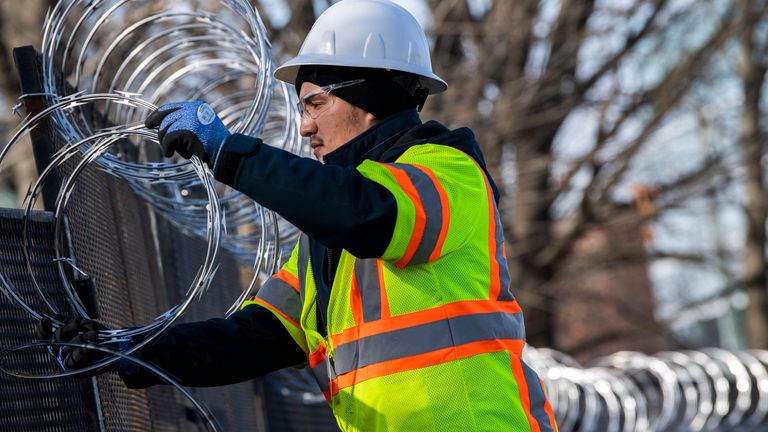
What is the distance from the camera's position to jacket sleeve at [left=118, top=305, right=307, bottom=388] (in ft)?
13.2

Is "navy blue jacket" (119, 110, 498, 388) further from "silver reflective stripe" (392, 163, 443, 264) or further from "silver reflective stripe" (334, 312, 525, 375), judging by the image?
"silver reflective stripe" (334, 312, 525, 375)

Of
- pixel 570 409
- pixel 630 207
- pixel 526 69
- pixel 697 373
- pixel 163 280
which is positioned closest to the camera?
pixel 163 280

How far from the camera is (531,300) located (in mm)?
16812

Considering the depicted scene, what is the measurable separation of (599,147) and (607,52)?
128 cm

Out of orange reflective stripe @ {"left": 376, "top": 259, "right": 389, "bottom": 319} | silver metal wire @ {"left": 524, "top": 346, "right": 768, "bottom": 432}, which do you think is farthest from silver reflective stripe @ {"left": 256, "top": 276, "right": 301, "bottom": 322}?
silver metal wire @ {"left": 524, "top": 346, "right": 768, "bottom": 432}

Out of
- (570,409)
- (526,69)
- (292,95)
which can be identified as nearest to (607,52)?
(526,69)

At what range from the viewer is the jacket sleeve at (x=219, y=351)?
→ 4016mm

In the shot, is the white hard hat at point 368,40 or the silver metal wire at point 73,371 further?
the white hard hat at point 368,40

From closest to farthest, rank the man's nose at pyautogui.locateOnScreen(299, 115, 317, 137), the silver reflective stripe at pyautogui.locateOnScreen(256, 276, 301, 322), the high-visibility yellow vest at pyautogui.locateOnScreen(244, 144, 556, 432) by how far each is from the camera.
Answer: the high-visibility yellow vest at pyautogui.locateOnScreen(244, 144, 556, 432) < the man's nose at pyautogui.locateOnScreen(299, 115, 317, 137) < the silver reflective stripe at pyautogui.locateOnScreen(256, 276, 301, 322)

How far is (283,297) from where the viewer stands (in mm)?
4223

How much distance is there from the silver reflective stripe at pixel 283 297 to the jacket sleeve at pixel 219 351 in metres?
0.04

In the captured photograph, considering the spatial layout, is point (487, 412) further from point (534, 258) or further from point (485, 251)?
point (534, 258)

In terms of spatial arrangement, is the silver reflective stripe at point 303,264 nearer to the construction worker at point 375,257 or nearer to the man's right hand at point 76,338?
the construction worker at point 375,257

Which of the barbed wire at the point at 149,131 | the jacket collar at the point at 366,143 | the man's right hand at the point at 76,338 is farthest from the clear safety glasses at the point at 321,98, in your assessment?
the man's right hand at the point at 76,338
